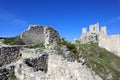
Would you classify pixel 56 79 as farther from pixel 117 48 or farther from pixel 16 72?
pixel 117 48

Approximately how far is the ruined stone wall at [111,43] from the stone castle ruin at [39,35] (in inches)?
1353

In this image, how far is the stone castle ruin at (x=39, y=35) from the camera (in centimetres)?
2398

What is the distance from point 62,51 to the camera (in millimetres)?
21422

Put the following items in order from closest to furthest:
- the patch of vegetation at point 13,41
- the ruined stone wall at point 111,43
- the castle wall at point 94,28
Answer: the patch of vegetation at point 13,41 < the ruined stone wall at point 111,43 < the castle wall at point 94,28

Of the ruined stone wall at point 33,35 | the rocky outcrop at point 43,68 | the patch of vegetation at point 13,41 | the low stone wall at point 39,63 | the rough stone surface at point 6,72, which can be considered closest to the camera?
the rocky outcrop at point 43,68

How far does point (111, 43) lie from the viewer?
5831 cm

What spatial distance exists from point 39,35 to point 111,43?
36.4 m

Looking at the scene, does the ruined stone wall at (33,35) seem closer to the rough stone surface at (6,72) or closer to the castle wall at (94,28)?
the rough stone surface at (6,72)

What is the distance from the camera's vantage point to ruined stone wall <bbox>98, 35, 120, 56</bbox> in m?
57.1

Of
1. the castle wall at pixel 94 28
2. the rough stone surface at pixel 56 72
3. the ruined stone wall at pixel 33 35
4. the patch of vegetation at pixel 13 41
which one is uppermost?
the castle wall at pixel 94 28

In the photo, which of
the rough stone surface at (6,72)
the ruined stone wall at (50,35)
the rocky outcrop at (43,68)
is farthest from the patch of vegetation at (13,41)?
the rough stone surface at (6,72)

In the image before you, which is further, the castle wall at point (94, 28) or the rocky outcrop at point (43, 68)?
the castle wall at point (94, 28)

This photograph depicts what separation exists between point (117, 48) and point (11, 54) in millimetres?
43041

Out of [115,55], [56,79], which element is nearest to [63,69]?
[56,79]
